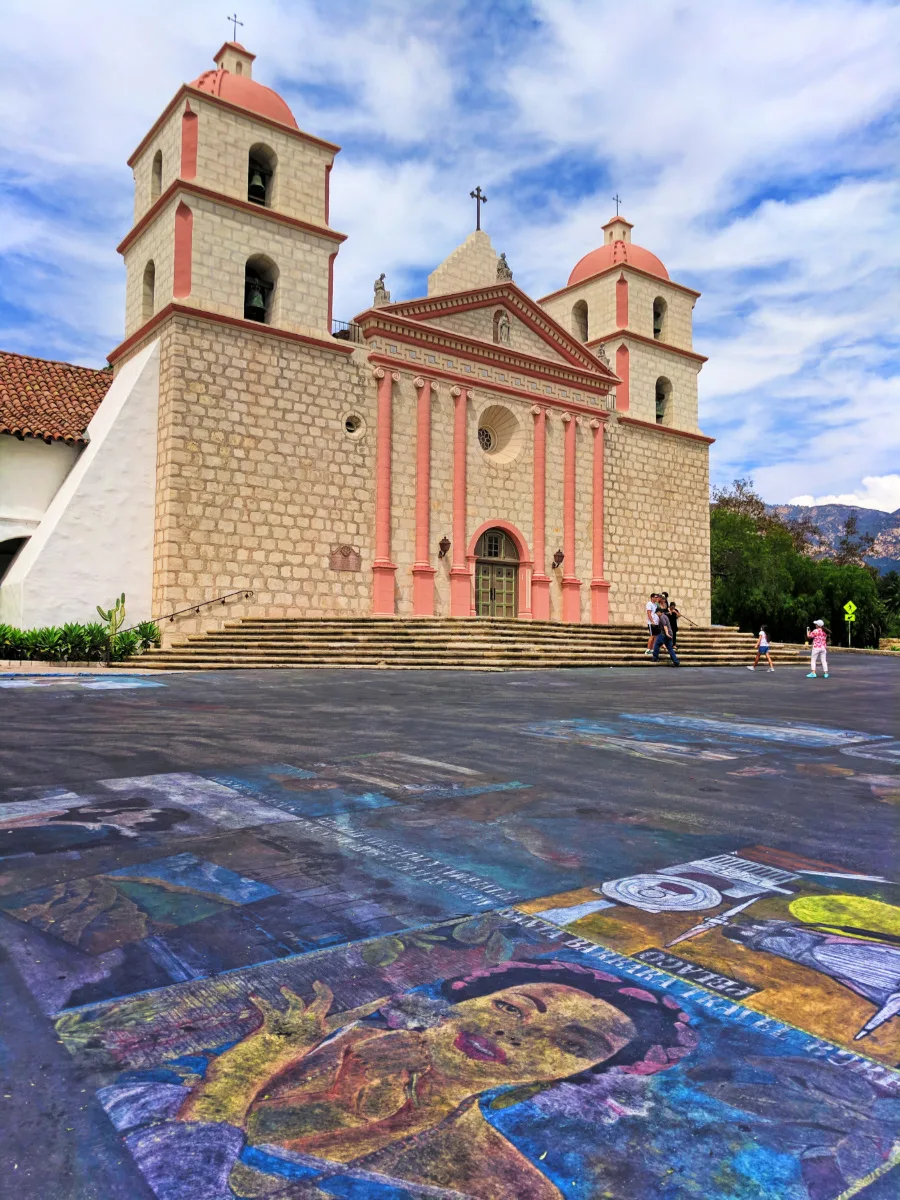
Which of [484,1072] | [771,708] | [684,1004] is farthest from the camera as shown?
[771,708]

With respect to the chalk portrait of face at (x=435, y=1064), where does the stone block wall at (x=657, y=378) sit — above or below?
above

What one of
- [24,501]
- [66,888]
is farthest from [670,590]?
[66,888]

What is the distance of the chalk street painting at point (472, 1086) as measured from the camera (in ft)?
4.68

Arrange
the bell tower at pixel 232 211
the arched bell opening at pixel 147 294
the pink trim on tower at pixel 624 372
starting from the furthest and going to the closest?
the pink trim on tower at pixel 624 372
the arched bell opening at pixel 147 294
the bell tower at pixel 232 211

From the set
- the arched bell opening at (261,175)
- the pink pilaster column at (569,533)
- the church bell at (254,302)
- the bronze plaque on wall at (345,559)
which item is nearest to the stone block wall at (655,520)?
the pink pilaster column at (569,533)

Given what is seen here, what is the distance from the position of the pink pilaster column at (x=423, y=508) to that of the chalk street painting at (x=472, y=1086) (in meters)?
18.6

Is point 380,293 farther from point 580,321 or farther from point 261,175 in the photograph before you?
point 580,321

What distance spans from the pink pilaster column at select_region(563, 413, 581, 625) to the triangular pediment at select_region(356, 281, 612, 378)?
2.04 m

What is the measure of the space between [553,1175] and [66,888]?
200 cm

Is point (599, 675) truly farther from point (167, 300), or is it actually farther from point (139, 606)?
point (167, 300)

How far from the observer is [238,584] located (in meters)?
17.9

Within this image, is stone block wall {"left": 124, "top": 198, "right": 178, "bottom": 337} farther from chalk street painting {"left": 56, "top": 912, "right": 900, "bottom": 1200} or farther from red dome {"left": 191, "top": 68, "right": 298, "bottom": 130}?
chalk street painting {"left": 56, "top": 912, "right": 900, "bottom": 1200}

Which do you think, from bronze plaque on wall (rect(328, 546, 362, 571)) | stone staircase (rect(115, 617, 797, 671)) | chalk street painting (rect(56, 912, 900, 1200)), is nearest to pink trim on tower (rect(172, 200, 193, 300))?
bronze plaque on wall (rect(328, 546, 362, 571))

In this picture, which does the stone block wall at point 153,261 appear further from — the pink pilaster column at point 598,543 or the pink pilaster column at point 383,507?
the pink pilaster column at point 598,543
